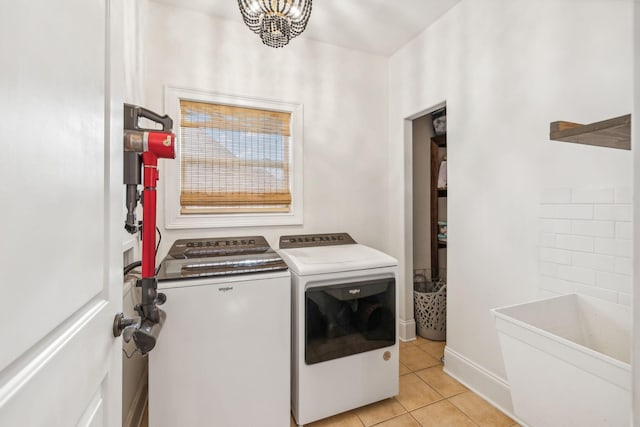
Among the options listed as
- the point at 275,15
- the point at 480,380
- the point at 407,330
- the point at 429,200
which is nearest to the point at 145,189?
the point at 275,15

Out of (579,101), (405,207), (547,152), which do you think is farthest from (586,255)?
(405,207)

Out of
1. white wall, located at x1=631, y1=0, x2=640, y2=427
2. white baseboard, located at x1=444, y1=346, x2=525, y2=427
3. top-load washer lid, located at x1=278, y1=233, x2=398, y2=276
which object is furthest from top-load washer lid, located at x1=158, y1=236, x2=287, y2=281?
white baseboard, located at x1=444, y1=346, x2=525, y2=427

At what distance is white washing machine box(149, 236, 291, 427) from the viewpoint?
141 cm

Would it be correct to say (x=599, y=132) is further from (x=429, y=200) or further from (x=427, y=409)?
(x=429, y=200)

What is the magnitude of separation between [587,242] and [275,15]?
189cm

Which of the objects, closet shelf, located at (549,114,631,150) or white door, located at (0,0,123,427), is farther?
closet shelf, located at (549,114,631,150)

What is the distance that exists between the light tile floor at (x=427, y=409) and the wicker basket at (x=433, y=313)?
0.52 metres

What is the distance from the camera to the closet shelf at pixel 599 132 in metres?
0.70

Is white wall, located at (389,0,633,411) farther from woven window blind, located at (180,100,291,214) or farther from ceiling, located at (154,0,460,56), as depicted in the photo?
woven window blind, located at (180,100,291,214)

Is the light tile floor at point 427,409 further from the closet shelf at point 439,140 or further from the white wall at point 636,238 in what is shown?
the closet shelf at point 439,140

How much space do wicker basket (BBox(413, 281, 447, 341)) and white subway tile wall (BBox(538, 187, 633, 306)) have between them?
1.19 m

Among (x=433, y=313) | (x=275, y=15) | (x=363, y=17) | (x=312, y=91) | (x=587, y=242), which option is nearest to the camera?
(x=587, y=242)

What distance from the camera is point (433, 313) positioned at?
271cm

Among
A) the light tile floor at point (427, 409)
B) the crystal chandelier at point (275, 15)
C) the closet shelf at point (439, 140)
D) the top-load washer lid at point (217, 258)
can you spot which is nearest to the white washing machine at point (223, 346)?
the top-load washer lid at point (217, 258)
